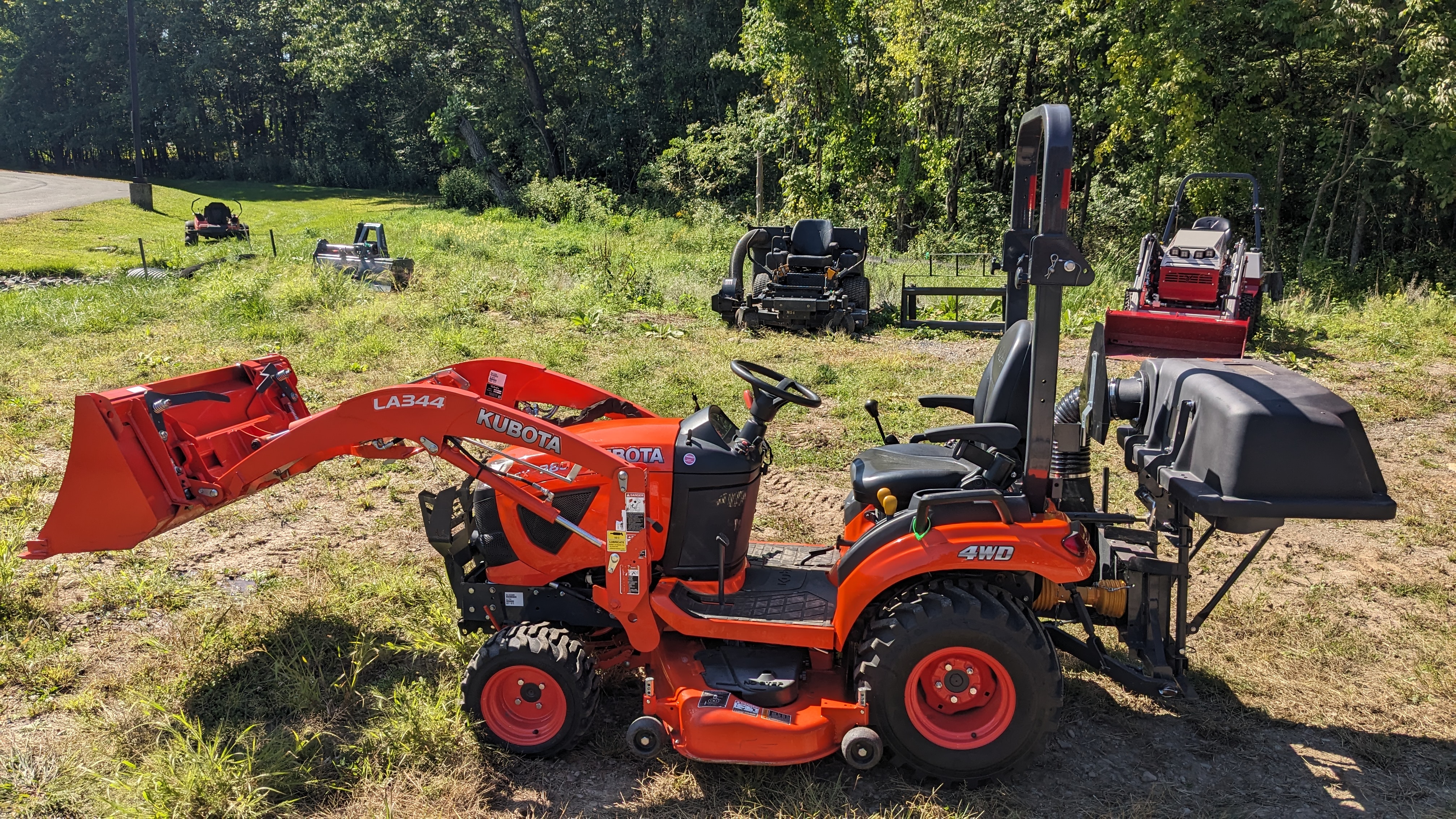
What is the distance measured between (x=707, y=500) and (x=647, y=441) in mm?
353

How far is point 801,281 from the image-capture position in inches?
507

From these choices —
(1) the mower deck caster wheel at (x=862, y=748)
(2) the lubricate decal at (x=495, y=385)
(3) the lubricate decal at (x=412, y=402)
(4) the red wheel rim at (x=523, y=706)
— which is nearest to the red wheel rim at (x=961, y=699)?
(1) the mower deck caster wheel at (x=862, y=748)

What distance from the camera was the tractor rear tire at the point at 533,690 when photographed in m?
3.71

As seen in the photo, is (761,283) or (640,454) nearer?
(640,454)

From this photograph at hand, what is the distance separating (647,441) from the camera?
3.85 m

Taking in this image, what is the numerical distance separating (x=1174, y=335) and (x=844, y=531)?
854cm

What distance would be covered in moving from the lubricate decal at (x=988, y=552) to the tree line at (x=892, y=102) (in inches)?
558

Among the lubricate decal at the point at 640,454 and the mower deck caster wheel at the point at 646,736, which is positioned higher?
the lubricate decal at the point at 640,454

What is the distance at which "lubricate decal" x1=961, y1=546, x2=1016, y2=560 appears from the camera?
3.45 metres

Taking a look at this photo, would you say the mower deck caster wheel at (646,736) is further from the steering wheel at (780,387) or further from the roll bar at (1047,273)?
the roll bar at (1047,273)

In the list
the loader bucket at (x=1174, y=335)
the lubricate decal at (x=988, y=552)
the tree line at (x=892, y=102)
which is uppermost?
the tree line at (x=892, y=102)

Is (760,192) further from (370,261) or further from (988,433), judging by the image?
(988,433)

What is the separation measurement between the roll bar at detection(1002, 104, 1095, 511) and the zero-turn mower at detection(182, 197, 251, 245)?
23.0 meters

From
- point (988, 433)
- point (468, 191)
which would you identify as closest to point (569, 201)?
point (468, 191)
